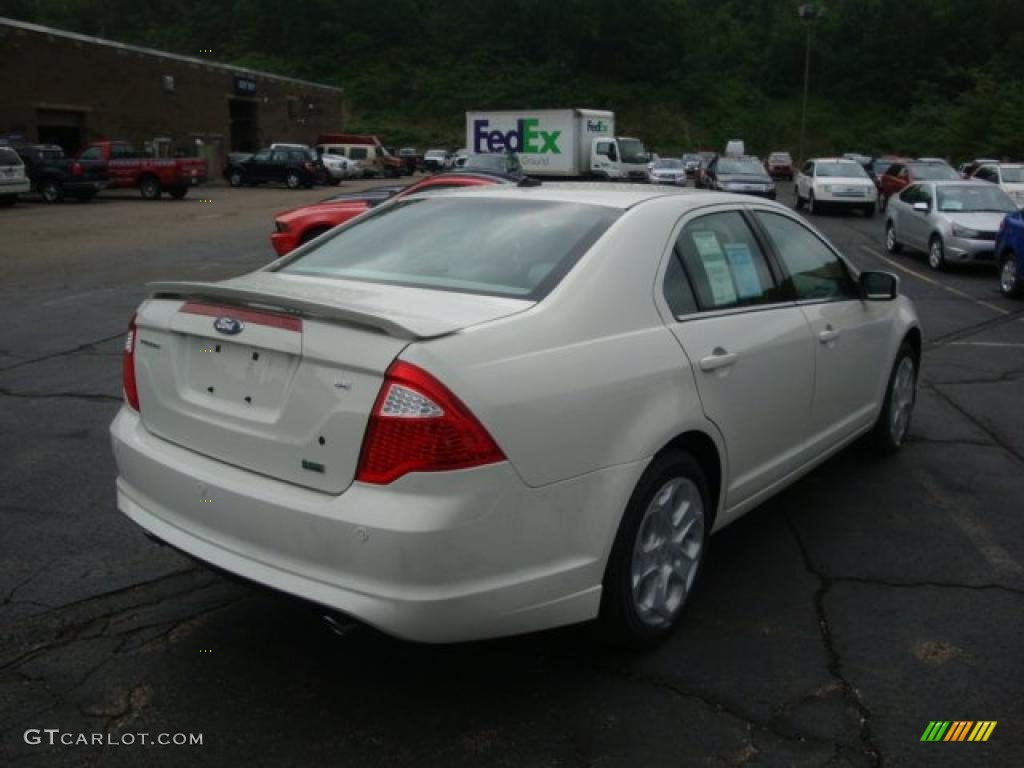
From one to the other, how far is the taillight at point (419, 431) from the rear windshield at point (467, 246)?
0.65 metres

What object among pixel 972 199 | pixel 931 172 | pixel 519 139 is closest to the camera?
pixel 972 199

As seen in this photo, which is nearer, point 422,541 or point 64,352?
point 422,541

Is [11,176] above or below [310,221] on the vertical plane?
above

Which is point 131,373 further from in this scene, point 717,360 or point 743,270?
point 743,270

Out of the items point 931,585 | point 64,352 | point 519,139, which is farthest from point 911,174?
point 931,585

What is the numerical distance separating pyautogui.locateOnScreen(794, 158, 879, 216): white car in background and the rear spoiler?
25448 mm

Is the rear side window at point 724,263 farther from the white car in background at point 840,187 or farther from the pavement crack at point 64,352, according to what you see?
the white car in background at point 840,187

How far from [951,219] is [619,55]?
87542 millimetres

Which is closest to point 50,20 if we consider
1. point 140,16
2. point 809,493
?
point 140,16

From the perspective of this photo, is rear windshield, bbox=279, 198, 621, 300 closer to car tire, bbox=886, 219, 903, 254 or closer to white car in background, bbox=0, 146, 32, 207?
car tire, bbox=886, 219, 903, 254

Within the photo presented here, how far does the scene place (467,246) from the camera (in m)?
3.74

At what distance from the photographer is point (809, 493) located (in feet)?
16.7

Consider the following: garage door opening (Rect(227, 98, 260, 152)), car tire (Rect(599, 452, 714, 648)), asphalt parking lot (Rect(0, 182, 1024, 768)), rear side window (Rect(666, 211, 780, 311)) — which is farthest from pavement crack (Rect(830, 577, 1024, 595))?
garage door opening (Rect(227, 98, 260, 152))

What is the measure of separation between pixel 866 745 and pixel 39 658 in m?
2.74
